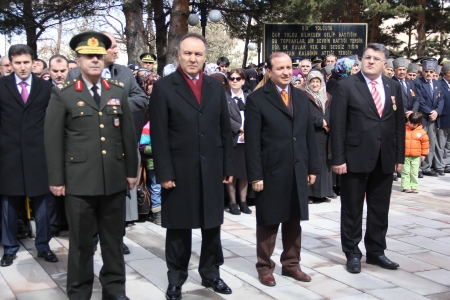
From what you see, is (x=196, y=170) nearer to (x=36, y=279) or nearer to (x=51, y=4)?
(x=36, y=279)

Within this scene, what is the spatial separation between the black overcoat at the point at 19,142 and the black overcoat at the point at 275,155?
217cm

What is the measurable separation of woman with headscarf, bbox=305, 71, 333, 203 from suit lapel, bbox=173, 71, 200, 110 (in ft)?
13.0

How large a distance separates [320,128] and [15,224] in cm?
452

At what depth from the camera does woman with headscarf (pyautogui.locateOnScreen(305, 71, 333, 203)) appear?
8.43 metres

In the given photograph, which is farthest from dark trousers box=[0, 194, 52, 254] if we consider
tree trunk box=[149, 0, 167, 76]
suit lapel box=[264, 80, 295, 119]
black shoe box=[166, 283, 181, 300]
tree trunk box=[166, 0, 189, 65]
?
tree trunk box=[149, 0, 167, 76]

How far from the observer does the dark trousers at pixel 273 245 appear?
5.01 m

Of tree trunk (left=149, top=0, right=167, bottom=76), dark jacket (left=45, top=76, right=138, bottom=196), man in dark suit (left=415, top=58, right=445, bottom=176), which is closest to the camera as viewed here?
dark jacket (left=45, top=76, right=138, bottom=196)

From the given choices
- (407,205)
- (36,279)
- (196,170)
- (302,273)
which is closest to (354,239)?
(302,273)

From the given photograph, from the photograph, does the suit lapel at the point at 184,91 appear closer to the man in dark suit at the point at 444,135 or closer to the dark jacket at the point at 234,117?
the dark jacket at the point at 234,117

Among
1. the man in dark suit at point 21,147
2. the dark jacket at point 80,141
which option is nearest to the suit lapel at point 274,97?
the dark jacket at point 80,141

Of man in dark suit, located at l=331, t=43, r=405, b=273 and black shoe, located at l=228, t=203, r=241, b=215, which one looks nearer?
man in dark suit, located at l=331, t=43, r=405, b=273

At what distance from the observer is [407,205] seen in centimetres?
852

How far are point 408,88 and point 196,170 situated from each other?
7.19 m

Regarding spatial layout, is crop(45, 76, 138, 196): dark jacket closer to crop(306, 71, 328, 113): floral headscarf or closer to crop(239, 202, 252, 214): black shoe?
crop(239, 202, 252, 214): black shoe
